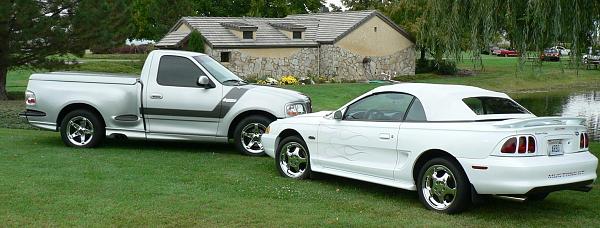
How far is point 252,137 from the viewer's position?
38.4 ft

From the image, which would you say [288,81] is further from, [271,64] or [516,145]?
[516,145]

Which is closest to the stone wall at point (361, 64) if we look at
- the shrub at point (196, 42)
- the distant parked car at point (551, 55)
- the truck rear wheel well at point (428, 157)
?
the shrub at point (196, 42)

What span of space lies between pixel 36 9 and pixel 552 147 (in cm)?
1963

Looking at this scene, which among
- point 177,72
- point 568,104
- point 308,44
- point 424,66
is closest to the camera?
point 177,72

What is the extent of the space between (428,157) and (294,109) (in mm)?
4433

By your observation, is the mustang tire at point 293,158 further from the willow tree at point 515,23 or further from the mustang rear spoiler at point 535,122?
the willow tree at point 515,23

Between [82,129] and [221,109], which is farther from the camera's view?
[82,129]

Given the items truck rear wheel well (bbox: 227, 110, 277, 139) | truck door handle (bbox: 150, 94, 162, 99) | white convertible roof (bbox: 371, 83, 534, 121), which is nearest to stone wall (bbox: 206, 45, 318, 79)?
truck door handle (bbox: 150, 94, 162, 99)

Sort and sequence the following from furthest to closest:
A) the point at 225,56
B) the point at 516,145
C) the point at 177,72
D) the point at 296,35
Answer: the point at 296,35, the point at 225,56, the point at 177,72, the point at 516,145

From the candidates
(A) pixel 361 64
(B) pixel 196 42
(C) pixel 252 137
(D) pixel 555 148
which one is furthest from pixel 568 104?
(D) pixel 555 148

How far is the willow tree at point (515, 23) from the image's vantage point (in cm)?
1008

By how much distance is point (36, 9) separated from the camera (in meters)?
22.7

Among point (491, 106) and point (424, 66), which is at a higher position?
point (491, 106)

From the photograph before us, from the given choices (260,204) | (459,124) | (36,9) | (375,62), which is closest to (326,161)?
(260,204)
